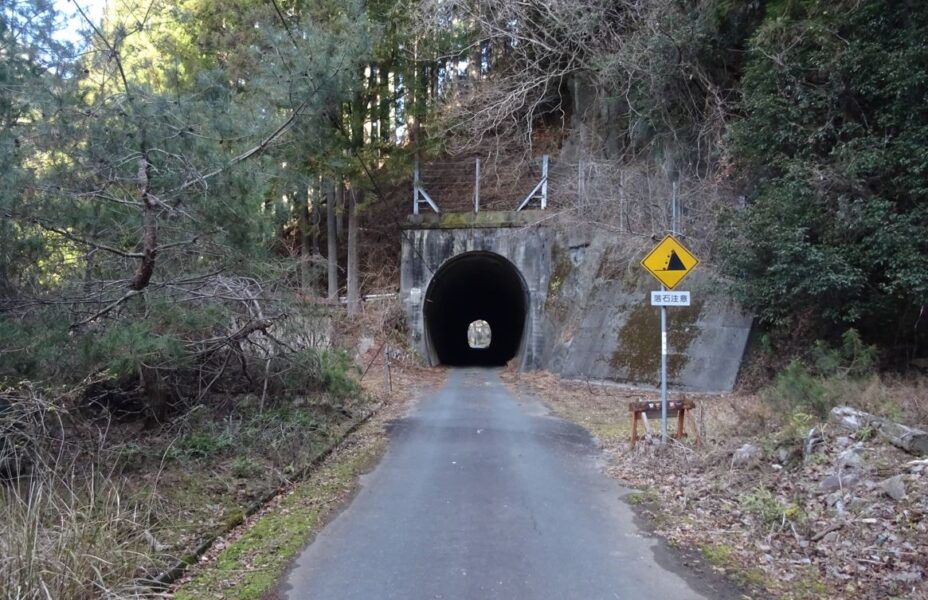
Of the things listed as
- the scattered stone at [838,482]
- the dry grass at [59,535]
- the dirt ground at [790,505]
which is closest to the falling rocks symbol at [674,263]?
the dirt ground at [790,505]

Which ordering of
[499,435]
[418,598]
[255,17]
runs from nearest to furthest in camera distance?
[418,598] → [499,435] → [255,17]

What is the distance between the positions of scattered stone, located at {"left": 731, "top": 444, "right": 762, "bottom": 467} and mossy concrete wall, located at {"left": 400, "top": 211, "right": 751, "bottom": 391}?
7.28m

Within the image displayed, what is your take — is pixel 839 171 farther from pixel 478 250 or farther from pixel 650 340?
pixel 478 250

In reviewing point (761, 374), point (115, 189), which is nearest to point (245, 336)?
point (115, 189)

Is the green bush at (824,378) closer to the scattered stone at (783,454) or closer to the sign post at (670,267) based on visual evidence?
the scattered stone at (783,454)

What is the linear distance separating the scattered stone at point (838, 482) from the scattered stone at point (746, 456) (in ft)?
3.15

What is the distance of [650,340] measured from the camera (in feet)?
53.6

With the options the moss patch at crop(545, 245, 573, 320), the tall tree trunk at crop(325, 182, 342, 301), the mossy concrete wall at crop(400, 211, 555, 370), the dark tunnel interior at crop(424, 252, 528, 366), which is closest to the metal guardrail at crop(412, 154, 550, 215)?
the mossy concrete wall at crop(400, 211, 555, 370)

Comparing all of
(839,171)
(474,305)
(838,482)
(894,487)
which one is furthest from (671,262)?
(474,305)

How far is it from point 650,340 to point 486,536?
38.3ft

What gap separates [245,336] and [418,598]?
17.3 feet

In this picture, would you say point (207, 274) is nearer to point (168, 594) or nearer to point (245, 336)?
point (245, 336)

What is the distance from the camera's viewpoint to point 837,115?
11805 mm

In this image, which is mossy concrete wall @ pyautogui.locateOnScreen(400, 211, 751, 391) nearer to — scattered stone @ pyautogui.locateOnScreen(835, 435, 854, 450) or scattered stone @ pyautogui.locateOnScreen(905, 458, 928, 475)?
scattered stone @ pyautogui.locateOnScreen(835, 435, 854, 450)
